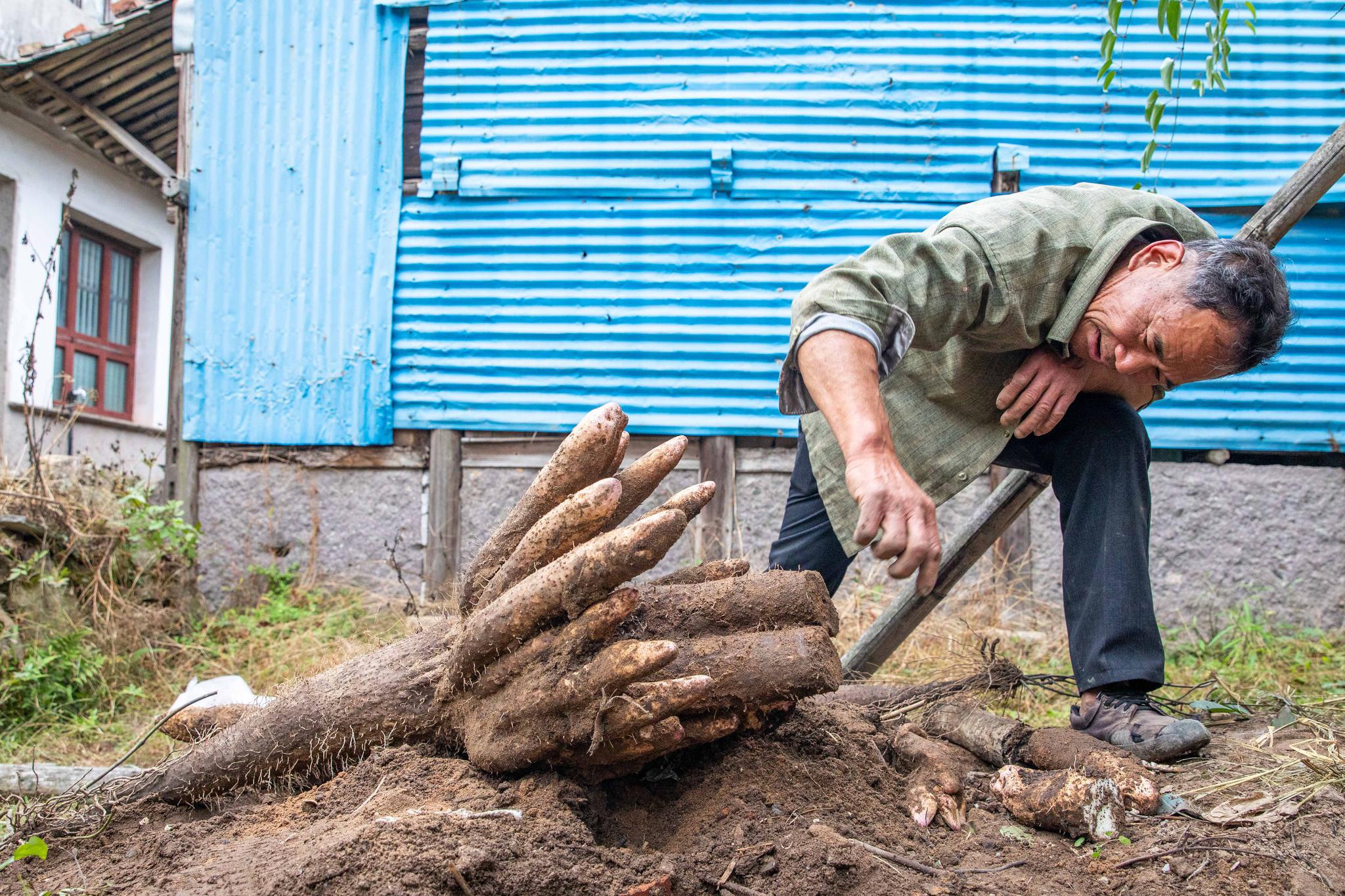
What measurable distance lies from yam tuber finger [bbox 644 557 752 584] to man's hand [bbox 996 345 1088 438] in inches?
35.7

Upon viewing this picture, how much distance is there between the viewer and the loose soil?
155cm

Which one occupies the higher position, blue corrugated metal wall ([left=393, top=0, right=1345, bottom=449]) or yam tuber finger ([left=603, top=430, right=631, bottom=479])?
blue corrugated metal wall ([left=393, top=0, right=1345, bottom=449])

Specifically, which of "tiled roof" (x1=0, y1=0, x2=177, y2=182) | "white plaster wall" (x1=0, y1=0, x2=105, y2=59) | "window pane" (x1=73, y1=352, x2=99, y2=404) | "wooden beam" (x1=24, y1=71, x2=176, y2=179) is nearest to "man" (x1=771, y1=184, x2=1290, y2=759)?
"tiled roof" (x1=0, y1=0, x2=177, y2=182)

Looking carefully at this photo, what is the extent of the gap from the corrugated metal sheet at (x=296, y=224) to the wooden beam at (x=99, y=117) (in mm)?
1694

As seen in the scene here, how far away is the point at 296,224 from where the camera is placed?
584 cm

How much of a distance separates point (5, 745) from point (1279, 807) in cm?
465

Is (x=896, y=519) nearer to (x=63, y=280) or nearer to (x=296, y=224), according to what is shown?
(x=296, y=224)

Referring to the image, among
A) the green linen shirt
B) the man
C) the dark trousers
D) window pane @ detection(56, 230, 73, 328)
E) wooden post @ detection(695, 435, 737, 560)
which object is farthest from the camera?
window pane @ detection(56, 230, 73, 328)

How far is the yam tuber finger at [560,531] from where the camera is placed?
1831 mm

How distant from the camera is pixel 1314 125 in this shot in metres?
5.38

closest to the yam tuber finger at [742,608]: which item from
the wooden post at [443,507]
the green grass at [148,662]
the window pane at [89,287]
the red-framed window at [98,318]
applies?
the green grass at [148,662]

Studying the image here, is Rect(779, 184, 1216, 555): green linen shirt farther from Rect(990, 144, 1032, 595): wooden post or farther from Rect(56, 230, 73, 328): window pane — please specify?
Rect(56, 230, 73, 328): window pane

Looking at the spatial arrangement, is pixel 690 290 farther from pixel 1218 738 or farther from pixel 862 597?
pixel 1218 738

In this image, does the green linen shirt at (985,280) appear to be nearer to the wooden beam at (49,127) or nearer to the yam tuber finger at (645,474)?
the yam tuber finger at (645,474)
